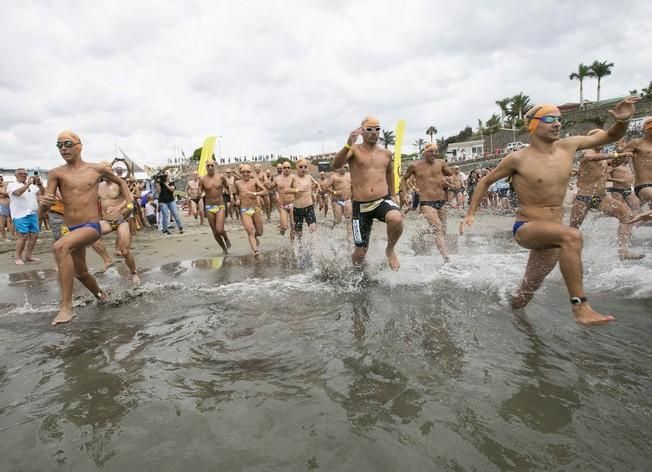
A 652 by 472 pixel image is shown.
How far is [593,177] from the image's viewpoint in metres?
6.41

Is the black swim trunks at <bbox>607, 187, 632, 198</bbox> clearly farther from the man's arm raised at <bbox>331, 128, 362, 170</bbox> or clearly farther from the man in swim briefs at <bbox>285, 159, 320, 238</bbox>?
the man in swim briefs at <bbox>285, 159, 320, 238</bbox>

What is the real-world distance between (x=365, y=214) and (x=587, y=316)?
2.93m

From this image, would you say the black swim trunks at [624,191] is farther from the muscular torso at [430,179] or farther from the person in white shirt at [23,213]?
the person in white shirt at [23,213]

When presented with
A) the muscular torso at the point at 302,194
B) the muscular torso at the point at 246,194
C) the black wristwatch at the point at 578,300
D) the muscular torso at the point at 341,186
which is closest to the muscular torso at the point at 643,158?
the black wristwatch at the point at 578,300

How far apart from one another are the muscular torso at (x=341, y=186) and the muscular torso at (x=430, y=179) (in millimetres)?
3231

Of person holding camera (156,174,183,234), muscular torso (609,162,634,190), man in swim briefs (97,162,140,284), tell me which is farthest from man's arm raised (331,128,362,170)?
person holding camera (156,174,183,234)

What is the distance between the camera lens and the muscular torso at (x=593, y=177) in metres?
6.39

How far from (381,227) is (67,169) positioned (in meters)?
9.37

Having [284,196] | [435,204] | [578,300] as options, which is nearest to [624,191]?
[435,204]

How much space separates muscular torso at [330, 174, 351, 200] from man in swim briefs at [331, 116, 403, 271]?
481 cm

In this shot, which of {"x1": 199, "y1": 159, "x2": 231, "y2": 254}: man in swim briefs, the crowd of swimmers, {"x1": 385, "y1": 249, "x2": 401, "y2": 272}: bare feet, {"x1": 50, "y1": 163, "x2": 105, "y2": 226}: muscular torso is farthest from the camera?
{"x1": 199, "y1": 159, "x2": 231, "y2": 254}: man in swim briefs

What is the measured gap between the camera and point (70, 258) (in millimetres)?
4285

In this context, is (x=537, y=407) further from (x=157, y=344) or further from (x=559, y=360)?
(x=157, y=344)

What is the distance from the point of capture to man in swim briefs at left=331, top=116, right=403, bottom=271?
5.16 m
